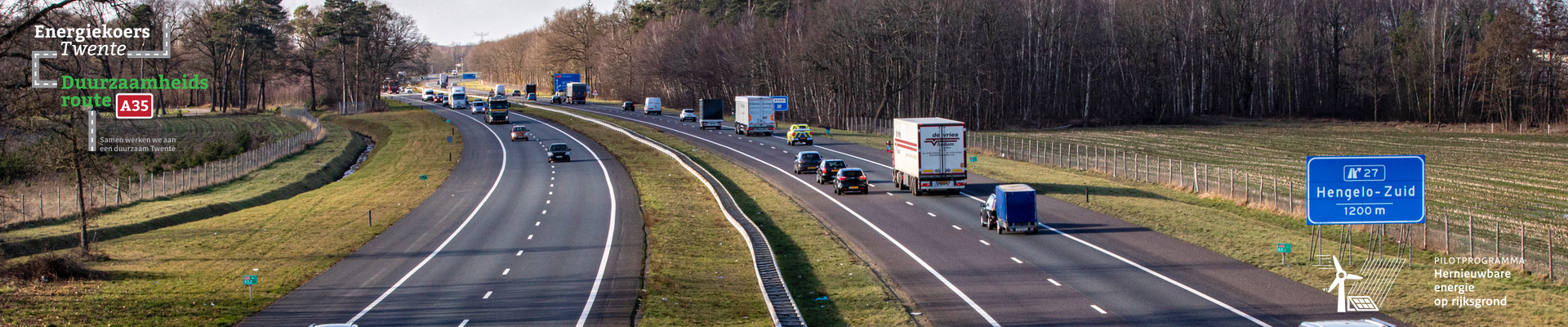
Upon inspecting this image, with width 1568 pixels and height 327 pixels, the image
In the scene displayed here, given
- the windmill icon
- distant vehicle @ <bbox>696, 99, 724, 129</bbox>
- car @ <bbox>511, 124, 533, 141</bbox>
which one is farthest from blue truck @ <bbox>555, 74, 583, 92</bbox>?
the windmill icon

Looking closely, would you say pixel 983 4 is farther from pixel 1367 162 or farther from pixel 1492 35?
pixel 1367 162

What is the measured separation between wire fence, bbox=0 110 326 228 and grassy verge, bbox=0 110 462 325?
263 centimetres

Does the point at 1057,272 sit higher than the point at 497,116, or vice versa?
the point at 497,116

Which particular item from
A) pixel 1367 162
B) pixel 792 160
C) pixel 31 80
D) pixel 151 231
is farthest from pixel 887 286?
pixel 792 160

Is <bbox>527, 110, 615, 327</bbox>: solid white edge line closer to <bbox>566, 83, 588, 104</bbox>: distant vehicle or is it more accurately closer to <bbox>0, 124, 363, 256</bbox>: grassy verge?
<bbox>0, 124, 363, 256</bbox>: grassy verge

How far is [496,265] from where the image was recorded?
88.6 feet

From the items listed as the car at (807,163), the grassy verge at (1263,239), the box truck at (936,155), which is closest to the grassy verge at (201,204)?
the car at (807,163)

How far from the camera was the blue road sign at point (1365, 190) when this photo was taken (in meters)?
20.6

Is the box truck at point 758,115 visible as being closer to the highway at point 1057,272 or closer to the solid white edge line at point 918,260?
the solid white edge line at point 918,260

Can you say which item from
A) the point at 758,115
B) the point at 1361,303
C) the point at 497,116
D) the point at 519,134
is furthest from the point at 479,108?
the point at 1361,303

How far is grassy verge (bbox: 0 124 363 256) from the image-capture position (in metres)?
32.0

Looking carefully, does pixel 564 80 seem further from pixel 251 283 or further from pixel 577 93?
pixel 251 283

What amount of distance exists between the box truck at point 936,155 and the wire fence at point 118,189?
27.1 m

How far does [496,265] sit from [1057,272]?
14.8 meters
